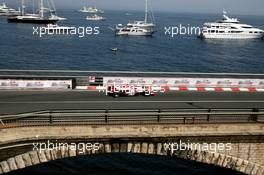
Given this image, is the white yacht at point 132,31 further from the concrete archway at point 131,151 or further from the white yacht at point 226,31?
the concrete archway at point 131,151

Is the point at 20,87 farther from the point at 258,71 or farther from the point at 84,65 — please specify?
the point at 258,71

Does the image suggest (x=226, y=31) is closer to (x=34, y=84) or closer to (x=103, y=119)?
(x=34, y=84)

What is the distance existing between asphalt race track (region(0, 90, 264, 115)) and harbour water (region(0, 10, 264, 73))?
50.5 m

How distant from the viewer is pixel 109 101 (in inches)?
1341

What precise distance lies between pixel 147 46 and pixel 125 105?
97271mm

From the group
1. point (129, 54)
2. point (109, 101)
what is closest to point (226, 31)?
point (129, 54)

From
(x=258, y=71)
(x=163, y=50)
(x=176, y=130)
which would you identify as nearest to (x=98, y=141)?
(x=176, y=130)

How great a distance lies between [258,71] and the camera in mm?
95062
